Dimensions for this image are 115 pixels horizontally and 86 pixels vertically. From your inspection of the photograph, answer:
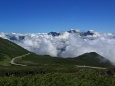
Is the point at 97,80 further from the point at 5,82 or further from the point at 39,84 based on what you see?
the point at 5,82

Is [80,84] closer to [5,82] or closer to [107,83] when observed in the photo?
[107,83]

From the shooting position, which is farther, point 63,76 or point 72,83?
point 63,76

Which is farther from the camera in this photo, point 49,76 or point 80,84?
point 49,76

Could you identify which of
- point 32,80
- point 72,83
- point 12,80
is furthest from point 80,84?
point 12,80

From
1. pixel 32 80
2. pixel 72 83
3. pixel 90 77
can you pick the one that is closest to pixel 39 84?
pixel 32 80

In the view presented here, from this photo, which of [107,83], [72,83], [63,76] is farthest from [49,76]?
[107,83]

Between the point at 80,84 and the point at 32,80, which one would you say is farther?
the point at 32,80

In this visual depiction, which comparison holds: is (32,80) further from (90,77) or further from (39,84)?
(90,77)
